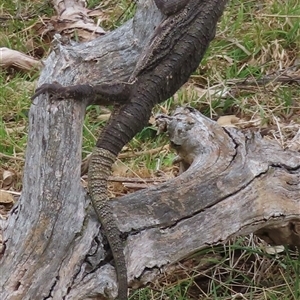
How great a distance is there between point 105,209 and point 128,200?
0.41ft

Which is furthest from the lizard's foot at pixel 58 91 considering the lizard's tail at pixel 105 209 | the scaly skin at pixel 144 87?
the lizard's tail at pixel 105 209

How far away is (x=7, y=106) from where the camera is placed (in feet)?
12.6

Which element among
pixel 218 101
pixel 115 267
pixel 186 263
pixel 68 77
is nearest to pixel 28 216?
pixel 115 267

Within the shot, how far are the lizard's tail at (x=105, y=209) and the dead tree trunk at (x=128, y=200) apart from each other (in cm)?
3

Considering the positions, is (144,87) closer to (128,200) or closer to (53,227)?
(128,200)

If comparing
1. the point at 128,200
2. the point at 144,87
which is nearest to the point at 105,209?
the point at 128,200

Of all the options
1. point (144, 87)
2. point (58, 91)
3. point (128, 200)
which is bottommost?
point (128, 200)

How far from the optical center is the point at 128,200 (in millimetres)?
2436

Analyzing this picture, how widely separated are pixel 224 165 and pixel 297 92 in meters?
1.63

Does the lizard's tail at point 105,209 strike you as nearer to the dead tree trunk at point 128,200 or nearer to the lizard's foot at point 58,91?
the dead tree trunk at point 128,200

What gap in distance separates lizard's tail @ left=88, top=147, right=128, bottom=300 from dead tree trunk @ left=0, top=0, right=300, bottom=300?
0.03 metres

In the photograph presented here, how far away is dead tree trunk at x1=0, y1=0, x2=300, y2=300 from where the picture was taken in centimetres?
223

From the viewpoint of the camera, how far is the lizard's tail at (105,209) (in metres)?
2.27

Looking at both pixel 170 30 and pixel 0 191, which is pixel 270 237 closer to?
pixel 170 30
